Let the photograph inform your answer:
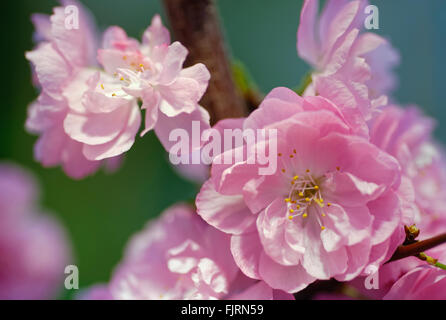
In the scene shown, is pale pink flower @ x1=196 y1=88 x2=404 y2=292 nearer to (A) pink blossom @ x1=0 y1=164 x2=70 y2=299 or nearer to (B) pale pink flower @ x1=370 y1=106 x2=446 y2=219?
(B) pale pink flower @ x1=370 y1=106 x2=446 y2=219

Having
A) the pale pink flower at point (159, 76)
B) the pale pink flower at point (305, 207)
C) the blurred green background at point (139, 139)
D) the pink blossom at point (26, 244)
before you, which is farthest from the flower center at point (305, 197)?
the blurred green background at point (139, 139)

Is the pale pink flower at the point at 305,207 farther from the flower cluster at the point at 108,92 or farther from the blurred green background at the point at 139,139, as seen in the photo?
the blurred green background at the point at 139,139

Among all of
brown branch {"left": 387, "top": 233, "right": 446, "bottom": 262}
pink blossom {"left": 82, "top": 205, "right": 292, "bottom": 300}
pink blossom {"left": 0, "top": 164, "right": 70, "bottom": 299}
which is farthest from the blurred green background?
brown branch {"left": 387, "top": 233, "right": 446, "bottom": 262}

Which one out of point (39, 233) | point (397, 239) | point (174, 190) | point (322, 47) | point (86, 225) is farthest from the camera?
point (174, 190)

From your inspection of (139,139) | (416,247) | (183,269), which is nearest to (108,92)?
(183,269)

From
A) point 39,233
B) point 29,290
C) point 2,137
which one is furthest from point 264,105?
point 2,137

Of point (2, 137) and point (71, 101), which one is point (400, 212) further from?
point (2, 137)

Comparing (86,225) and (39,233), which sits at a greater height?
(39,233)

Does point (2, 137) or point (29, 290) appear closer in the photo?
point (29, 290)

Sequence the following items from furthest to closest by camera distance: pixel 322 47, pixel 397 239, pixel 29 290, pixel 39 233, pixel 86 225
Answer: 1. pixel 86 225
2. pixel 39 233
3. pixel 29 290
4. pixel 322 47
5. pixel 397 239
